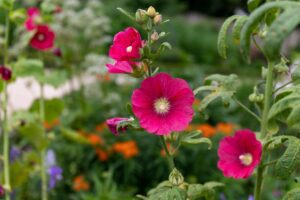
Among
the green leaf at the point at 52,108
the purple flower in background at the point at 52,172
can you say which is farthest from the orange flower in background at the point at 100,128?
the green leaf at the point at 52,108

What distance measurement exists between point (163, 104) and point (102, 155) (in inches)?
99.3

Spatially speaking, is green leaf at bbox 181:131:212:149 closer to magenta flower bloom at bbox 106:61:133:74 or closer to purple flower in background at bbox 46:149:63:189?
magenta flower bloom at bbox 106:61:133:74

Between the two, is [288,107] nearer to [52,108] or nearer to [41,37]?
[41,37]

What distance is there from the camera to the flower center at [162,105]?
3.87 feet

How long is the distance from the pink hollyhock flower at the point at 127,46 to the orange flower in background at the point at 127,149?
245 centimetres

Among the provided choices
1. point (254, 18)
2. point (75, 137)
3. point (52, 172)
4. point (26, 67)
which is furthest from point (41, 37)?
point (254, 18)

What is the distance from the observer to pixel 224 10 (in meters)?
15.7

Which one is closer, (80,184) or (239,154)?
(239,154)

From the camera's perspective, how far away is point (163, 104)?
1.20 metres

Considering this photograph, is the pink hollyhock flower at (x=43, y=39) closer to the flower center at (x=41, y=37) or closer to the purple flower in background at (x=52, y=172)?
the flower center at (x=41, y=37)

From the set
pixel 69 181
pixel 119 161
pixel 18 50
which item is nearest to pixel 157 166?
pixel 119 161

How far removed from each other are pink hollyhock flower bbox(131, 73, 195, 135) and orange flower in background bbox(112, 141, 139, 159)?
2.43m

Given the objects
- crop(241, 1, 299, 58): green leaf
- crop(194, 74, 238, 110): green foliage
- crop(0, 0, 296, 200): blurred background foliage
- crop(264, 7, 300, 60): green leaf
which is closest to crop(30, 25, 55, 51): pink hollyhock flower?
crop(0, 0, 296, 200): blurred background foliage

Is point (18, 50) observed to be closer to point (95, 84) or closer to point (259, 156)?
point (95, 84)
